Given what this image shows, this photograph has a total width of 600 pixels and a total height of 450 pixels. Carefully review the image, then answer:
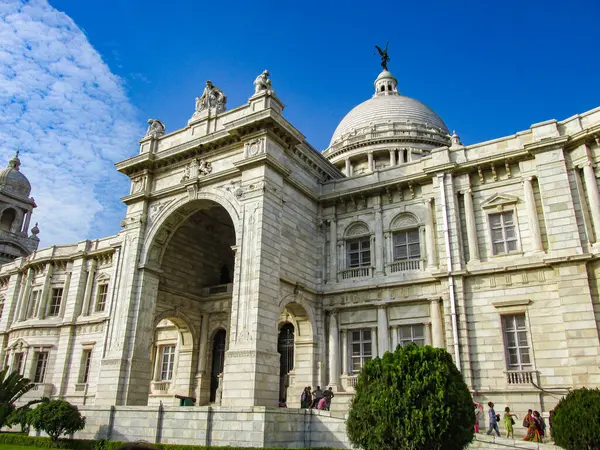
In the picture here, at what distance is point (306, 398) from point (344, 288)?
557cm

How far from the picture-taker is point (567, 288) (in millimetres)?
19250

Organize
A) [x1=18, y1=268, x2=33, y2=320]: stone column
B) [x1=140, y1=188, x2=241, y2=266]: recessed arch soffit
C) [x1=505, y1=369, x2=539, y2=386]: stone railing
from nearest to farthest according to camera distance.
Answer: [x1=505, y1=369, x2=539, y2=386]: stone railing < [x1=140, y1=188, x2=241, y2=266]: recessed arch soffit < [x1=18, y1=268, x2=33, y2=320]: stone column

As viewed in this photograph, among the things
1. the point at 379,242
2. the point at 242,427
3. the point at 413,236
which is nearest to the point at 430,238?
the point at 413,236

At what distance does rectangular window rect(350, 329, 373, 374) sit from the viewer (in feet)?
77.7

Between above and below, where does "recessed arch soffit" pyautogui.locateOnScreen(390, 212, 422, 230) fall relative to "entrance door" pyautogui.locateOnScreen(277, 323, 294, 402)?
above

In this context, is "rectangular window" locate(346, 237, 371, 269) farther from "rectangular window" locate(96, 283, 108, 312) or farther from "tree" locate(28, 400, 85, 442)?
"rectangular window" locate(96, 283, 108, 312)

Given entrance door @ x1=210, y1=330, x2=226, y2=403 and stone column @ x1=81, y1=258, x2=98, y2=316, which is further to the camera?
stone column @ x1=81, y1=258, x2=98, y2=316

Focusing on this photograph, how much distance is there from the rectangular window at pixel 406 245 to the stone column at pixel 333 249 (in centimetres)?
308

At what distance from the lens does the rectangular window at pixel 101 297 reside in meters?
37.4

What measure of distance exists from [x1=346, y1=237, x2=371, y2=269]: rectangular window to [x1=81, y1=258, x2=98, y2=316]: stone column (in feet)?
72.1

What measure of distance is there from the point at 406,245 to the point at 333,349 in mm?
6005

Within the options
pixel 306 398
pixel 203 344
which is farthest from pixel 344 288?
pixel 203 344

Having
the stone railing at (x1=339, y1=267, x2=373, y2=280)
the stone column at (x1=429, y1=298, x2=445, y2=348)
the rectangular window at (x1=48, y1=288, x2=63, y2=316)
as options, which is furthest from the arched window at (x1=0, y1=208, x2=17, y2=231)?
the stone column at (x1=429, y1=298, x2=445, y2=348)

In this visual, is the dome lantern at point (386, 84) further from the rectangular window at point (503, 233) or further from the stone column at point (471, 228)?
the rectangular window at point (503, 233)
